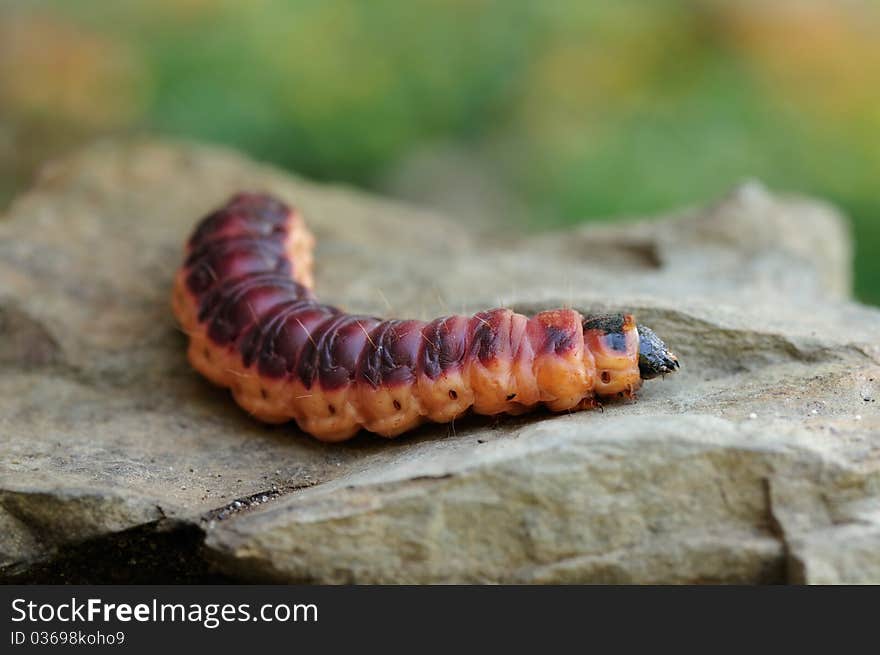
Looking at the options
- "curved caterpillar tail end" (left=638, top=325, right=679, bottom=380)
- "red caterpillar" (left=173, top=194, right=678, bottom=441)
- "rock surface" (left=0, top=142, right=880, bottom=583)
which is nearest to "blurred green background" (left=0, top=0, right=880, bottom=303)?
"rock surface" (left=0, top=142, right=880, bottom=583)

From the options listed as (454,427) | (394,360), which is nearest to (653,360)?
(454,427)

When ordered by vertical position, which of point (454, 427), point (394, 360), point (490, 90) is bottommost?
point (454, 427)

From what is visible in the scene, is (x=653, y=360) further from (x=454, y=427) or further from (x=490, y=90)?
(x=490, y=90)

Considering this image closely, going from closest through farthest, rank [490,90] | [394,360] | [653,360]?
[653,360], [394,360], [490,90]

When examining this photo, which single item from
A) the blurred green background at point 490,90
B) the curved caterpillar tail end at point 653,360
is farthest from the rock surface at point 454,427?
the blurred green background at point 490,90

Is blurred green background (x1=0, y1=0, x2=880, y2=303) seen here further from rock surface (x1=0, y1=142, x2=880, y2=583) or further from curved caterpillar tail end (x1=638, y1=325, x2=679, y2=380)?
curved caterpillar tail end (x1=638, y1=325, x2=679, y2=380)

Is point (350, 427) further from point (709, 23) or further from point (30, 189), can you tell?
point (709, 23)

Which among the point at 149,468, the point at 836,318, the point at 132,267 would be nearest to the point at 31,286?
the point at 132,267
